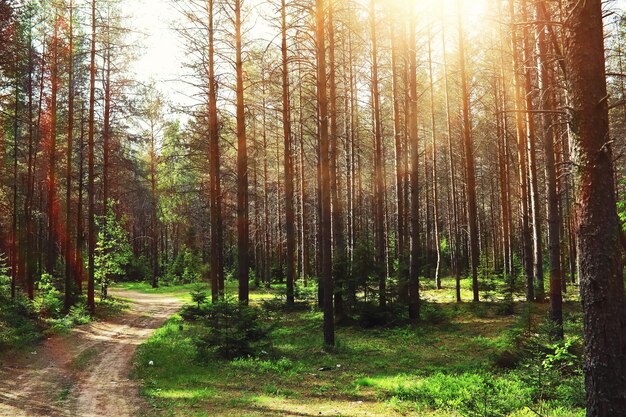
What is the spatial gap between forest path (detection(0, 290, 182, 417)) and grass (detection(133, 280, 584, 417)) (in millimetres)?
563

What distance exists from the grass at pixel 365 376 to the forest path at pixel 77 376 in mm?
563

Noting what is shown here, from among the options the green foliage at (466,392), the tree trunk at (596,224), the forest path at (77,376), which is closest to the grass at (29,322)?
the forest path at (77,376)

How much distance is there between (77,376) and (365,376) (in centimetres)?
696

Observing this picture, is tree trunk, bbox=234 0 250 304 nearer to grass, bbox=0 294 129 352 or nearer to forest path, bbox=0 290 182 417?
forest path, bbox=0 290 182 417

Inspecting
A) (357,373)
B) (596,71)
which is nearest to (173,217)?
(357,373)

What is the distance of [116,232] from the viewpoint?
80.4 feet

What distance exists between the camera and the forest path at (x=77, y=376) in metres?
8.02

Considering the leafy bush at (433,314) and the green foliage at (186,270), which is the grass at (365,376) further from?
the green foliage at (186,270)

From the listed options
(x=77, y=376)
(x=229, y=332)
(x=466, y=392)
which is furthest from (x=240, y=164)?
(x=466, y=392)

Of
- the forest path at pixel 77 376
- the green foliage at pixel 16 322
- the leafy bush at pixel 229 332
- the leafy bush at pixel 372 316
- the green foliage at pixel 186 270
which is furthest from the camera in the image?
the green foliage at pixel 186 270

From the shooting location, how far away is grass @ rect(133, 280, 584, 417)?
7070 mm

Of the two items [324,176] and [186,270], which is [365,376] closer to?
[324,176]

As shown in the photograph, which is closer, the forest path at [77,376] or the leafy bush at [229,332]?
the forest path at [77,376]

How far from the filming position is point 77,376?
1030 centimetres
